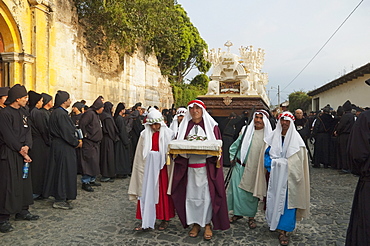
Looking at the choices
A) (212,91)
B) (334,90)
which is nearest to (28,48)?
(212,91)

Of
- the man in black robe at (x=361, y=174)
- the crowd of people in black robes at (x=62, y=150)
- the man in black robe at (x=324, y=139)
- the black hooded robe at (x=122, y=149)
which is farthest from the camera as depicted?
the man in black robe at (x=324, y=139)

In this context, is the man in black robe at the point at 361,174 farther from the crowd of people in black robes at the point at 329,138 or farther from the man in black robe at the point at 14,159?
the crowd of people in black robes at the point at 329,138

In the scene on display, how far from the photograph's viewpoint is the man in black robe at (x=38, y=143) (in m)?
5.68

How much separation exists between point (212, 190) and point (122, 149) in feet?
14.5

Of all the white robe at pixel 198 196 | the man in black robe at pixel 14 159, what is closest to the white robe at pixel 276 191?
the white robe at pixel 198 196

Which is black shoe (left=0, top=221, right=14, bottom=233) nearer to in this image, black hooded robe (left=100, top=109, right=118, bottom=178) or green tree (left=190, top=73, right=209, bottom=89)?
black hooded robe (left=100, top=109, right=118, bottom=178)

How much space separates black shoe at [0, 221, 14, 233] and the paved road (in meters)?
0.07

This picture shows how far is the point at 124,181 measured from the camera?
25.7 ft

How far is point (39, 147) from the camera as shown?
227 inches

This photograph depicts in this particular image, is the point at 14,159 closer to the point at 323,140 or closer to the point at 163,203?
the point at 163,203

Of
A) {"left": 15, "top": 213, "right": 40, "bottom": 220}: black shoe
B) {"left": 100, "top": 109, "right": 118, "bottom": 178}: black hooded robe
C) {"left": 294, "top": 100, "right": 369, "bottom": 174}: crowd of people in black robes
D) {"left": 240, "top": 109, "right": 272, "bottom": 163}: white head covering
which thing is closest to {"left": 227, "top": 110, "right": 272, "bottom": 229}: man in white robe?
{"left": 240, "top": 109, "right": 272, "bottom": 163}: white head covering

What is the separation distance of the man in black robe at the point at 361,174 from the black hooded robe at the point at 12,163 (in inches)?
167

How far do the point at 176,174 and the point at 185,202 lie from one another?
15.7 inches

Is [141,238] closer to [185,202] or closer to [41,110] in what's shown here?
[185,202]
